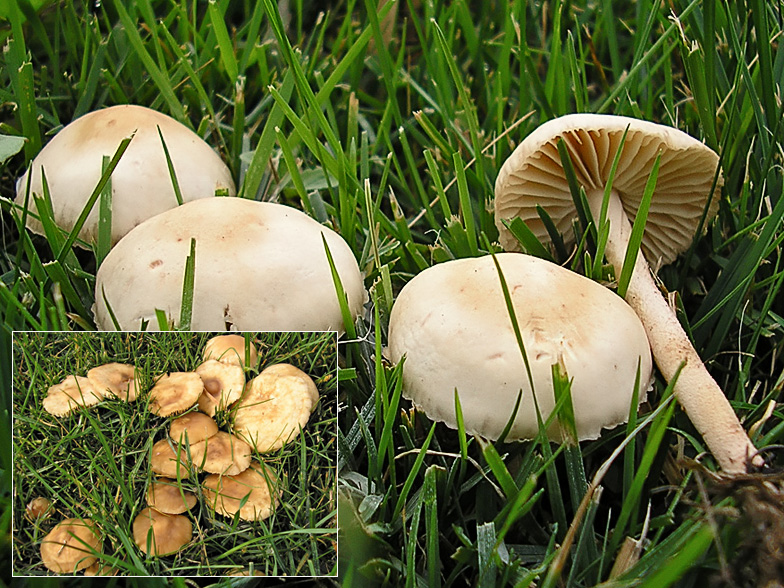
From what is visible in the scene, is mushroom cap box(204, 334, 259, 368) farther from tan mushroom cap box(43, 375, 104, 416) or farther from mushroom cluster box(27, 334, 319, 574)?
tan mushroom cap box(43, 375, 104, 416)

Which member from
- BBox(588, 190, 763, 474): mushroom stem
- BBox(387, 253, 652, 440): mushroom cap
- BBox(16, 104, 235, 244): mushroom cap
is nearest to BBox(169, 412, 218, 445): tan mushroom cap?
BBox(387, 253, 652, 440): mushroom cap

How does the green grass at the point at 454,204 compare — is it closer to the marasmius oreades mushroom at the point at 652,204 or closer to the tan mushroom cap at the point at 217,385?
the marasmius oreades mushroom at the point at 652,204

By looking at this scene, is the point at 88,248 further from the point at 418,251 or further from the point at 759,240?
the point at 759,240

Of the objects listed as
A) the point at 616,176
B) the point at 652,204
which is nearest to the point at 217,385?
the point at 616,176

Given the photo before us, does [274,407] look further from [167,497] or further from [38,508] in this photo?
[38,508]

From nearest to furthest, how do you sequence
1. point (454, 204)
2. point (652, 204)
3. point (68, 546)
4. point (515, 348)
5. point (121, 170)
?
point (68, 546) → point (515, 348) → point (121, 170) → point (652, 204) → point (454, 204)

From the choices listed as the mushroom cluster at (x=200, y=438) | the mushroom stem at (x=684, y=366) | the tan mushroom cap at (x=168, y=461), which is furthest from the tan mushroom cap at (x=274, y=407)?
the mushroom stem at (x=684, y=366)
